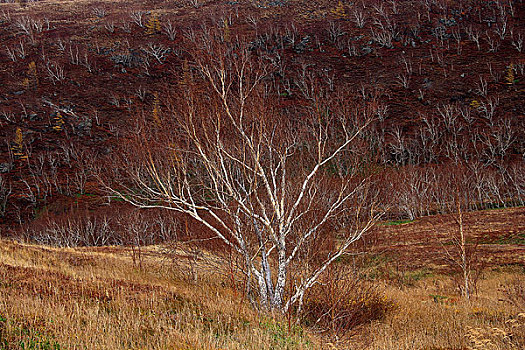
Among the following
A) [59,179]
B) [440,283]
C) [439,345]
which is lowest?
[59,179]

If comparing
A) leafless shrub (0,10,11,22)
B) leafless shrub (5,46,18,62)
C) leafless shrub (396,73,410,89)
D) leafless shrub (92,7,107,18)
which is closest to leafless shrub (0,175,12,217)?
leafless shrub (5,46,18,62)

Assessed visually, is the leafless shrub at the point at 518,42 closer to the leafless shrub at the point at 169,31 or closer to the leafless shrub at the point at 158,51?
the leafless shrub at the point at 158,51

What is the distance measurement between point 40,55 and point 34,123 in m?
38.5

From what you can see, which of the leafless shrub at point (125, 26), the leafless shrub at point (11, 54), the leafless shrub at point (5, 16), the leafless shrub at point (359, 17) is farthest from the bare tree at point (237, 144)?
the leafless shrub at point (5, 16)

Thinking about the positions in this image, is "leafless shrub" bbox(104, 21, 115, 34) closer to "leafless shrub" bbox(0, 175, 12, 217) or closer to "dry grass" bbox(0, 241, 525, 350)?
"leafless shrub" bbox(0, 175, 12, 217)

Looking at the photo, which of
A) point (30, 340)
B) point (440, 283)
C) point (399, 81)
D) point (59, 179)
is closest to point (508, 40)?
point (399, 81)

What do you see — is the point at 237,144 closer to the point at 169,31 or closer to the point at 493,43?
the point at 493,43

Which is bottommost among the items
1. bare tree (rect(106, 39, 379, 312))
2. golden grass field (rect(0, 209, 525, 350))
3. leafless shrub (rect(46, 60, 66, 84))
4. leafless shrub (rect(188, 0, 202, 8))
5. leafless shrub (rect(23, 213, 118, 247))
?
leafless shrub (rect(23, 213, 118, 247))

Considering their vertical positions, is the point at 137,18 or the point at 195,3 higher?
the point at 195,3

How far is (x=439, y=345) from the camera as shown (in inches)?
295

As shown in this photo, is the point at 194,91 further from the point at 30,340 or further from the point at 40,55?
the point at 40,55

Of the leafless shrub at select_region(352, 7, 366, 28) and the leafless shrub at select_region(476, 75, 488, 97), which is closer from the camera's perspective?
the leafless shrub at select_region(476, 75, 488, 97)

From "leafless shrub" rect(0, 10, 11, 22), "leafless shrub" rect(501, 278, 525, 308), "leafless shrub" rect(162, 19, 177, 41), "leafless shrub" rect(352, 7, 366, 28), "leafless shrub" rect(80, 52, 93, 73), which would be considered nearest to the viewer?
"leafless shrub" rect(501, 278, 525, 308)

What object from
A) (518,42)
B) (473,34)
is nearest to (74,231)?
(518,42)
